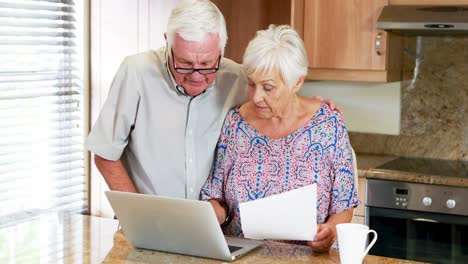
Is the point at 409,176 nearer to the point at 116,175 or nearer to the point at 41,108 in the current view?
the point at 116,175

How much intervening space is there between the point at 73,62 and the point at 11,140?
0.60m

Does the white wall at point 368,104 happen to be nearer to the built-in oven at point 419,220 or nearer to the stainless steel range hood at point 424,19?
the stainless steel range hood at point 424,19

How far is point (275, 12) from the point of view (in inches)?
175

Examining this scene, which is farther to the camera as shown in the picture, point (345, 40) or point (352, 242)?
point (345, 40)

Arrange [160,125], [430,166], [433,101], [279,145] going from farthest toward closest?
[433,101]
[430,166]
[160,125]
[279,145]

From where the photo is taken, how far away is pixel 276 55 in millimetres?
2400

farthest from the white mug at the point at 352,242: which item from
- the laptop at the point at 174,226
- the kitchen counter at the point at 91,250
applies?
the laptop at the point at 174,226

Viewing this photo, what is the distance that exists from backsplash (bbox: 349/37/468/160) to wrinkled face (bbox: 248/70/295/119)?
1.84 m

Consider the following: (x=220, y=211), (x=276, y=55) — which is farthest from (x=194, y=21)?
(x=220, y=211)

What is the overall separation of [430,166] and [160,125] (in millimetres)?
1678

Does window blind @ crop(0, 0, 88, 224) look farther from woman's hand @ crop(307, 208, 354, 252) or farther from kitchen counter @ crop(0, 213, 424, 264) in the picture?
woman's hand @ crop(307, 208, 354, 252)

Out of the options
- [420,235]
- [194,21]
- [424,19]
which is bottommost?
[420,235]

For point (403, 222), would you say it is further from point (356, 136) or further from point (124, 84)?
point (124, 84)

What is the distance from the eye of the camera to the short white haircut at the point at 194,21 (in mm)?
2406
